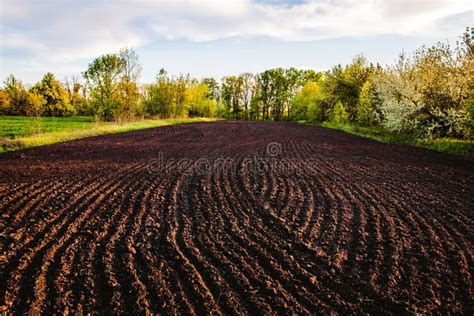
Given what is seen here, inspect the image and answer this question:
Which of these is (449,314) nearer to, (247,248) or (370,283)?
(370,283)

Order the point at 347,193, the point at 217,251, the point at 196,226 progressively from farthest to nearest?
the point at 347,193
the point at 196,226
the point at 217,251

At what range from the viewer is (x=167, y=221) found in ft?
18.6

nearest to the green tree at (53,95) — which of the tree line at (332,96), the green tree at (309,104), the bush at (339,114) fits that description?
the tree line at (332,96)

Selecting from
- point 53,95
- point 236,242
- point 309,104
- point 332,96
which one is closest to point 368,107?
point 332,96

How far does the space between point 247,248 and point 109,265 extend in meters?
2.19

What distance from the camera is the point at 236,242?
15.8ft

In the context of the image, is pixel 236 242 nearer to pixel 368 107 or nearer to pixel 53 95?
pixel 368 107

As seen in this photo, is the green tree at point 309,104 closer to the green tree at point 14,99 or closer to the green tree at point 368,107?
the green tree at point 368,107

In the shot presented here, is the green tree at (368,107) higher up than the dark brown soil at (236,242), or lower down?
higher up

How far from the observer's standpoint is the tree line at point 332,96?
56.5 ft

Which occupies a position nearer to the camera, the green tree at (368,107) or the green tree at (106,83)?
the green tree at (368,107)

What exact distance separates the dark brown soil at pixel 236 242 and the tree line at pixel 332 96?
10664mm

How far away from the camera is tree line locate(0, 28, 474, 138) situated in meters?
17.2

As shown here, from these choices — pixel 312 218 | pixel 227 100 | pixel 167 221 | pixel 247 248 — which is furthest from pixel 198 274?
pixel 227 100
